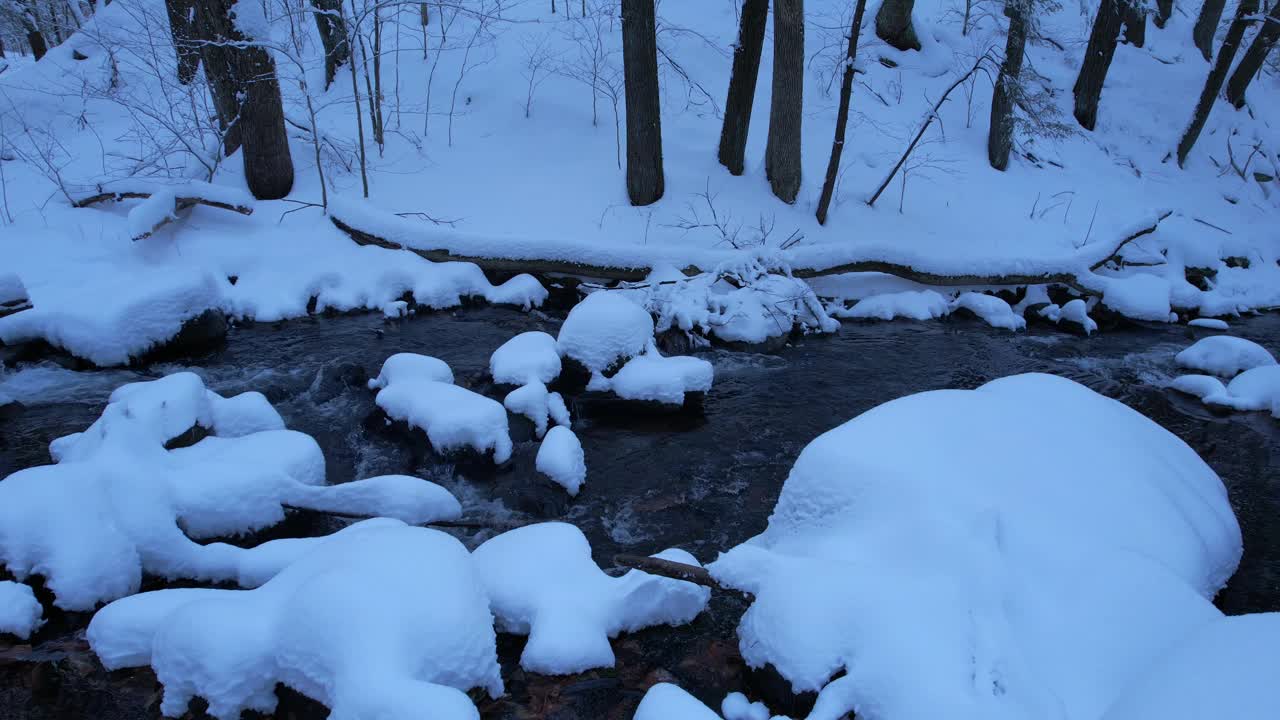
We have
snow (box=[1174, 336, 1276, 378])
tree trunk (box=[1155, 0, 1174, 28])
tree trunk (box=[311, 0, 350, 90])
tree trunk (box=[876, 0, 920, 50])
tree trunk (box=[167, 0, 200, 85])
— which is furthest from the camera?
tree trunk (box=[1155, 0, 1174, 28])

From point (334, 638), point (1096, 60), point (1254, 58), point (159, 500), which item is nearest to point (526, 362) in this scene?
point (159, 500)

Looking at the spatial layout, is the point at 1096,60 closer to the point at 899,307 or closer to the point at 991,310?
the point at 991,310

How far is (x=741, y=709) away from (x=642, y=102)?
791 centimetres

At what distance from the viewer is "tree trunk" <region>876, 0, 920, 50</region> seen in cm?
1427

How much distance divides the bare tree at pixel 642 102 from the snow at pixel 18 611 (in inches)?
310

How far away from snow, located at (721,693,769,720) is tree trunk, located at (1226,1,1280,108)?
14179 millimetres

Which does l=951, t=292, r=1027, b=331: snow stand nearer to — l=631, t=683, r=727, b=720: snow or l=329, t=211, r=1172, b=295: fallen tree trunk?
l=329, t=211, r=1172, b=295: fallen tree trunk

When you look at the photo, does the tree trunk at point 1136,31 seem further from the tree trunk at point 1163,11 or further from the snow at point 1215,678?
the snow at point 1215,678

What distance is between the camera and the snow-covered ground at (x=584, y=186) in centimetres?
830

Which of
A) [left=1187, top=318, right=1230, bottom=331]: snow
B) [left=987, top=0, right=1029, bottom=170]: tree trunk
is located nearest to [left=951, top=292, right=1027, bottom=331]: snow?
[left=1187, top=318, right=1230, bottom=331]: snow

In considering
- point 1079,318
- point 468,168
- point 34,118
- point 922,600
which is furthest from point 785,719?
point 34,118

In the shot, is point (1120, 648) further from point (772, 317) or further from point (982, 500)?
point (772, 317)

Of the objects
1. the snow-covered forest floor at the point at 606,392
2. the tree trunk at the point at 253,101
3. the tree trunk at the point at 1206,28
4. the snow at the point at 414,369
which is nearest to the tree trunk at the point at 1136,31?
the tree trunk at the point at 1206,28

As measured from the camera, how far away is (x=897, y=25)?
1450cm
